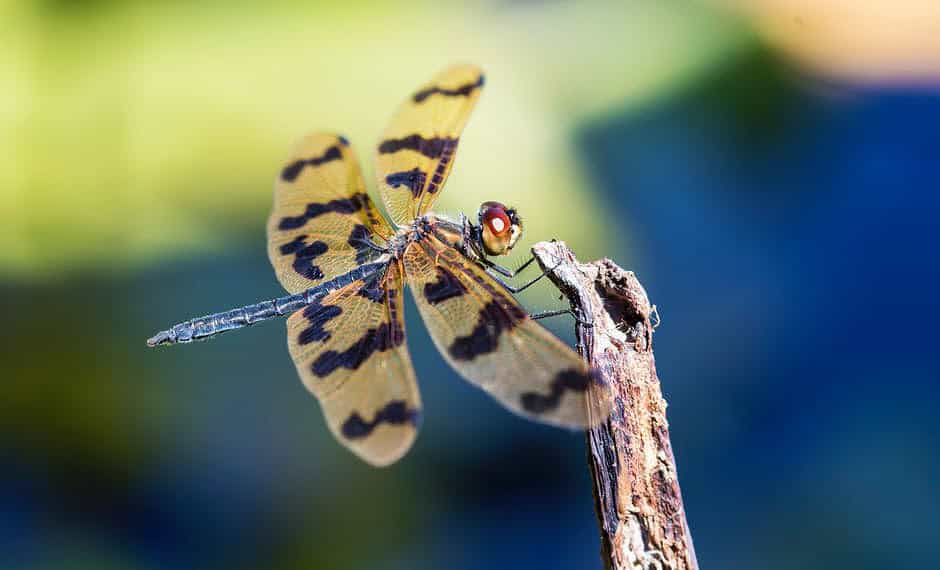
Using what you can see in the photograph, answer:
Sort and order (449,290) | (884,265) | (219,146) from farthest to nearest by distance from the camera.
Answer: (219,146) → (884,265) → (449,290)

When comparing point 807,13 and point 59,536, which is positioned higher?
point 807,13

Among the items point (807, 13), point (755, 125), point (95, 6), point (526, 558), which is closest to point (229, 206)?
point (95, 6)

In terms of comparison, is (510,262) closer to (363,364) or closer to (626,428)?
(363,364)

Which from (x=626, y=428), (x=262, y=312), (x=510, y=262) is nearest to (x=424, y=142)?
(x=262, y=312)

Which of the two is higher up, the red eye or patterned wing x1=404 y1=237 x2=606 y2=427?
the red eye

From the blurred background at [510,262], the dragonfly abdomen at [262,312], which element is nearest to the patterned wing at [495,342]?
the dragonfly abdomen at [262,312]

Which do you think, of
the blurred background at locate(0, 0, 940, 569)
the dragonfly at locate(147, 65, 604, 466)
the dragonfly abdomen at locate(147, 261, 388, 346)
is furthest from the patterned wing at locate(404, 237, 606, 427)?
the blurred background at locate(0, 0, 940, 569)

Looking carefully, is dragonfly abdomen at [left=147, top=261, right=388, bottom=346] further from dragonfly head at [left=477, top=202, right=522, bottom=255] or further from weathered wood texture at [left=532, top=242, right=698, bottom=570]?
weathered wood texture at [left=532, top=242, right=698, bottom=570]

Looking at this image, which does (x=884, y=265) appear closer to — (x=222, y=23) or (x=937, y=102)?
(x=937, y=102)
